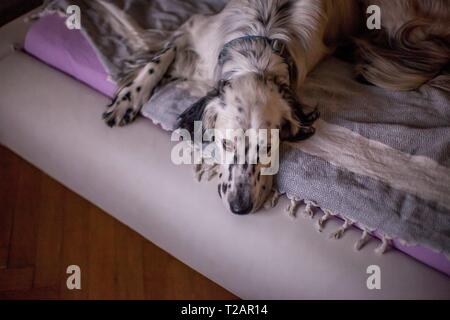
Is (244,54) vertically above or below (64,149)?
above

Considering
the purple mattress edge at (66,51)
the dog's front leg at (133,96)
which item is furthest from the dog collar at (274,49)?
the purple mattress edge at (66,51)

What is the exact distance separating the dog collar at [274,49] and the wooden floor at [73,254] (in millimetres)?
992

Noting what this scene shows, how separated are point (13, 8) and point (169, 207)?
1681mm

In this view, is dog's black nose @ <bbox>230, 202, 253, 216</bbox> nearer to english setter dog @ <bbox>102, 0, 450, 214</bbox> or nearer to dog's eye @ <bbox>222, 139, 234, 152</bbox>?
english setter dog @ <bbox>102, 0, 450, 214</bbox>

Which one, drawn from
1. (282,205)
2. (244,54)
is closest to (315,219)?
(282,205)

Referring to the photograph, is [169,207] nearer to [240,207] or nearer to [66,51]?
[240,207]

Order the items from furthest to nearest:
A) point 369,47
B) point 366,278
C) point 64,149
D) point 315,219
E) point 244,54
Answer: point 369,47 < point 64,149 < point 244,54 < point 315,219 < point 366,278

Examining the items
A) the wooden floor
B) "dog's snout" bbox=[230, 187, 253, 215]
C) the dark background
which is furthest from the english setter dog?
the dark background

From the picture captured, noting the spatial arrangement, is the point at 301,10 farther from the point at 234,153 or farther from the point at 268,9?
the point at 234,153

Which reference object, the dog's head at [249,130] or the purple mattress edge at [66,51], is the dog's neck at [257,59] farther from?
the purple mattress edge at [66,51]

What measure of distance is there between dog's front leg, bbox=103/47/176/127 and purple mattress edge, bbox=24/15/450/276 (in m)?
0.12

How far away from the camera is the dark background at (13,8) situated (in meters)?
2.56
